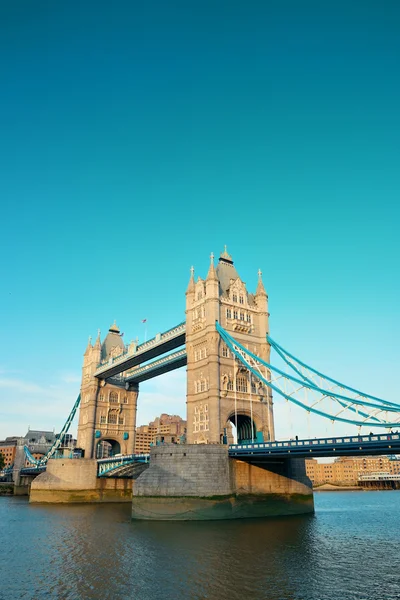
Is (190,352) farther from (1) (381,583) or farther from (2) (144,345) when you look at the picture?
(1) (381,583)

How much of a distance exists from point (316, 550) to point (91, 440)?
57.8 metres

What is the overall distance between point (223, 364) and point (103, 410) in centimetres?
3707

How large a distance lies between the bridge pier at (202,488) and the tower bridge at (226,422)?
0.30 feet

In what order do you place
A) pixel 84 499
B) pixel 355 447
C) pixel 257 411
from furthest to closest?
pixel 84 499 → pixel 257 411 → pixel 355 447

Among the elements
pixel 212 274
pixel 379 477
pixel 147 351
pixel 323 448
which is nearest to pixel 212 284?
pixel 212 274

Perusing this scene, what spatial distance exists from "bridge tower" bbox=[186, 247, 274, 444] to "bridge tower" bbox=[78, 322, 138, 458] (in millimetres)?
31768

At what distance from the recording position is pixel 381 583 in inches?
830

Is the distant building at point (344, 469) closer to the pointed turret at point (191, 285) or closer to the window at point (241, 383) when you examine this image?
the window at point (241, 383)

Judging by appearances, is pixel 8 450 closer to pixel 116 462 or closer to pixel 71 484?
pixel 71 484

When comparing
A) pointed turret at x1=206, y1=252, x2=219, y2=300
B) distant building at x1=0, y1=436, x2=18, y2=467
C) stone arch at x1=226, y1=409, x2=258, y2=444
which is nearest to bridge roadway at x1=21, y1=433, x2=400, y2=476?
stone arch at x1=226, y1=409, x2=258, y2=444

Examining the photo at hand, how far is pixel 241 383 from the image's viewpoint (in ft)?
181

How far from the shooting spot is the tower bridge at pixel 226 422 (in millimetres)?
42406

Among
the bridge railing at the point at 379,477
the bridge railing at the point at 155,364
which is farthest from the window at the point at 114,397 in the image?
the bridge railing at the point at 379,477

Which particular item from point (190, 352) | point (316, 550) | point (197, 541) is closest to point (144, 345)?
point (190, 352)
